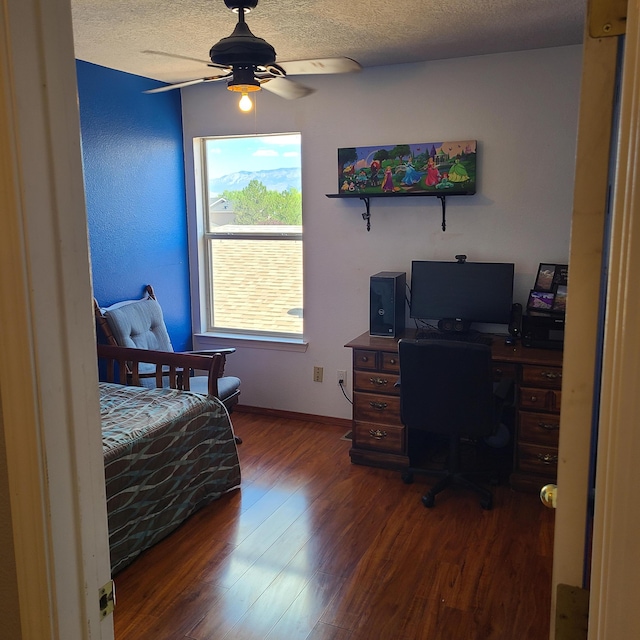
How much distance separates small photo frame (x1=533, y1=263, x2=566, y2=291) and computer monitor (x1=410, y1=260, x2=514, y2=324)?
0.16 meters

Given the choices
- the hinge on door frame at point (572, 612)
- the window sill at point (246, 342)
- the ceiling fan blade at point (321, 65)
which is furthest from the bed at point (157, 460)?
the hinge on door frame at point (572, 612)

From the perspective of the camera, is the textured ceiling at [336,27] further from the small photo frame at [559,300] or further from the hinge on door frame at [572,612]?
the hinge on door frame at [572,612]

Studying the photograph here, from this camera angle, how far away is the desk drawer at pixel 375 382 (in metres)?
3.63

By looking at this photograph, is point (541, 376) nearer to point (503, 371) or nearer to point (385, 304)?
point (503, 371)

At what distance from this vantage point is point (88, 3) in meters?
2.64

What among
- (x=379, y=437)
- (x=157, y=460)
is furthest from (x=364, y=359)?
(x=157, y=460)

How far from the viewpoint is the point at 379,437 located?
12.2ft

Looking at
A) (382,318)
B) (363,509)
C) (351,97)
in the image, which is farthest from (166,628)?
(351,97)

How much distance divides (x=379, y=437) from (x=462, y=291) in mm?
1023

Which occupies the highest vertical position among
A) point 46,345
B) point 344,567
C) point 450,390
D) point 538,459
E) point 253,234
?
point 253,234

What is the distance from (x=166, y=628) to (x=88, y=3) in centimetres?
255

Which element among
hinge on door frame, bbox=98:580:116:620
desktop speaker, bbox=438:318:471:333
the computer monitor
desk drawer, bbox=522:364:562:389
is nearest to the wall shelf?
the computer monitor

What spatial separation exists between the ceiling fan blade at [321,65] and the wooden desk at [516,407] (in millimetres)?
1554

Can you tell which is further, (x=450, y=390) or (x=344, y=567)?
(x=450, y=390)
